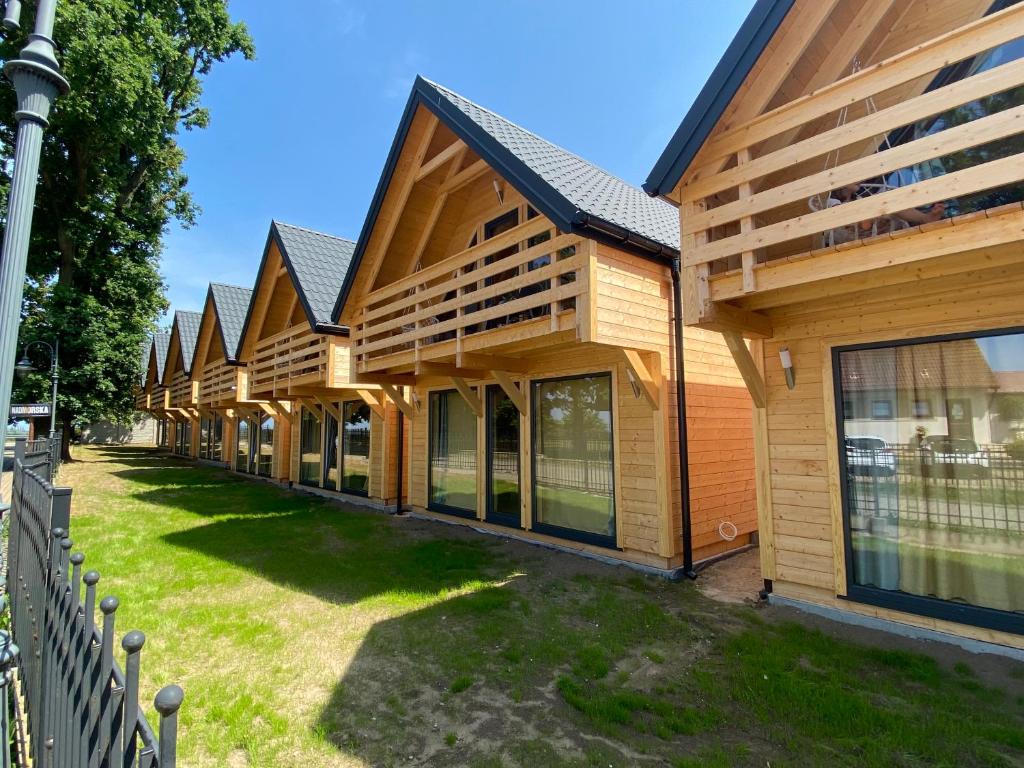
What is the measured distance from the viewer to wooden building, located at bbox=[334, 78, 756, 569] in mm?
6605

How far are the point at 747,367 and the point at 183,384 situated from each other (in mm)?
28079

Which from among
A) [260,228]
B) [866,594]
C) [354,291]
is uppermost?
[260,228]

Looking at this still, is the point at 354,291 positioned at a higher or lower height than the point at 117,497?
higher

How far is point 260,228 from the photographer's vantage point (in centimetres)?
1536

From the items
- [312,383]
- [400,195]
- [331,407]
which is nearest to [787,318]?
[400,195]

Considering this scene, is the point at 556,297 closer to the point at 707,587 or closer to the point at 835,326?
the point at 835,326

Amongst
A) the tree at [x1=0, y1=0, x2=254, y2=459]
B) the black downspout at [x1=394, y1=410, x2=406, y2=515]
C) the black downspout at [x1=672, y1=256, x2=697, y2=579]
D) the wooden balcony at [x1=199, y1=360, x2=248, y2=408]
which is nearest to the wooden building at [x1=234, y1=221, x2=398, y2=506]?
the black downspout at [x1=394, y1=410, x2=406, y2=515]

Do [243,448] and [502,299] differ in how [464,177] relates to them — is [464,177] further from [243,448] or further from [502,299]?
[243,448]

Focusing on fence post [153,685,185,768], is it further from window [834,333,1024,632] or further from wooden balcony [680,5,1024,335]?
window [834,333,1024,632]

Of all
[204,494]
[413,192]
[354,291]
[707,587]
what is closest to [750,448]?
[707,587]

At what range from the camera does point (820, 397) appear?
5.70m

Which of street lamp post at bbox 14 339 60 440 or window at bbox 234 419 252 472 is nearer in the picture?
street lamp post at bbox 14 339 60 440

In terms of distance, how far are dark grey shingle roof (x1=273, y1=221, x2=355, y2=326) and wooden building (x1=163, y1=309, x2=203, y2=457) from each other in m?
12.0

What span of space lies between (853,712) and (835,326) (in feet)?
12.2
